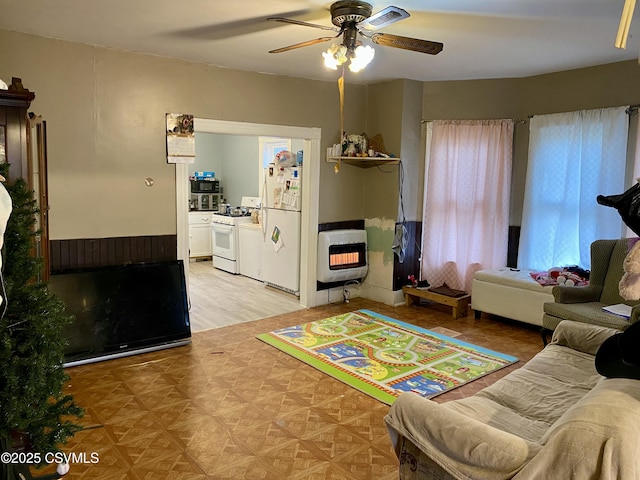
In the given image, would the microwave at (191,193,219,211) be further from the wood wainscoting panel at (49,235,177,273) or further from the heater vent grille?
the wood wainscoting panel at (49,235,177,273)

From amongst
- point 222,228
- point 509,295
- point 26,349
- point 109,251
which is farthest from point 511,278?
point 222,228

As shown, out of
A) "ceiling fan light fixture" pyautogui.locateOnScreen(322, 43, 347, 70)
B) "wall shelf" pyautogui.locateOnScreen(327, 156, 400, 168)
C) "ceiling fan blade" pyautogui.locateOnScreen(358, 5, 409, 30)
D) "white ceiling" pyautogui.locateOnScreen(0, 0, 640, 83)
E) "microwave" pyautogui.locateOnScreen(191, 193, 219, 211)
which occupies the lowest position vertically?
"microwave" pyautogui.locateOnScreen(191, 193, 219, 211)

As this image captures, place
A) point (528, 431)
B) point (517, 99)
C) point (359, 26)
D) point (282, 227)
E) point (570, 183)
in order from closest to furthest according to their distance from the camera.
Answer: point (528, 431) → point (359, 26) → point (570, 183) → point (517, 99) → point (282, 227)

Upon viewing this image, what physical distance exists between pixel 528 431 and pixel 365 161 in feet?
13.2

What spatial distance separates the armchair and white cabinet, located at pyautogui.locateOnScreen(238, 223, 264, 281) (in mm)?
3767

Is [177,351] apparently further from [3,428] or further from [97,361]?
[3,428]

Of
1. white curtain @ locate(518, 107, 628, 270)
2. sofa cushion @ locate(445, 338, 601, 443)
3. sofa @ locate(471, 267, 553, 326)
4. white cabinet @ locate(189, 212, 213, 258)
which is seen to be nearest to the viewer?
sofa cushion @ locate(445, 338, 601, 443)

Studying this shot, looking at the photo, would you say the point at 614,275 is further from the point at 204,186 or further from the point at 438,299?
the point at 204,186

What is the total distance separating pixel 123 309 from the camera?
154 inches

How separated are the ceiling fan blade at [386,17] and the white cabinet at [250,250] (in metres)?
4.07

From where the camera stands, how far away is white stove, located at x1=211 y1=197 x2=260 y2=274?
7.11 metres

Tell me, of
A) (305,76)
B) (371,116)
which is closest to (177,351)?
(305,76)

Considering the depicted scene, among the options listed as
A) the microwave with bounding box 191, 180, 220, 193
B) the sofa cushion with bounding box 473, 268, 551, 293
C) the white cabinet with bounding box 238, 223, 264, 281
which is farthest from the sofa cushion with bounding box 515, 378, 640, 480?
the microwave with bounding box 191, 180, 220, 193

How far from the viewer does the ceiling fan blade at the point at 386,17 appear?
250 cm
